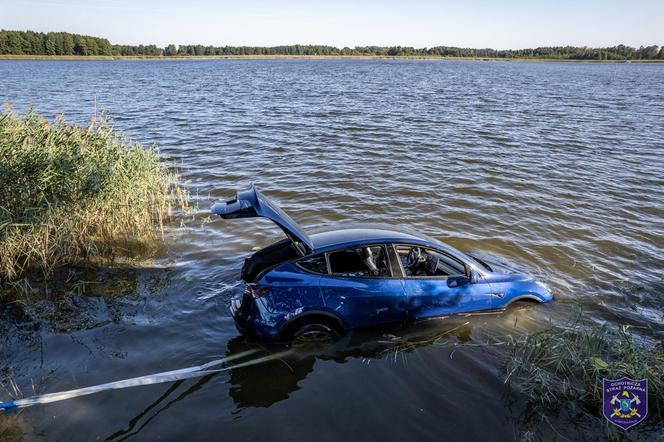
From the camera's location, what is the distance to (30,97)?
1324 inches

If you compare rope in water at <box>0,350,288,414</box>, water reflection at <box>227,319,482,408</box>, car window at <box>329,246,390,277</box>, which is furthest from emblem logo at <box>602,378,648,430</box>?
rope in water at <box>0,350,288,414</box>

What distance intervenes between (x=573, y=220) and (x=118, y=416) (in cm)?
1197

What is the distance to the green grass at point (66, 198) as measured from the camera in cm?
828

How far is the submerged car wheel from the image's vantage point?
6590 millimetres

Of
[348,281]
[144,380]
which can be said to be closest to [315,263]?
[348,281]

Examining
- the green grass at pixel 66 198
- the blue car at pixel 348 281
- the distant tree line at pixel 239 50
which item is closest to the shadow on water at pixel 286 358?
the blue car at pixel 348 281

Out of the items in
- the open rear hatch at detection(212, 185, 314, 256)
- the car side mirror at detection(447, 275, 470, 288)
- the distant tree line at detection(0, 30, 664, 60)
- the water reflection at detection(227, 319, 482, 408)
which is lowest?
the water reflection at detection(227, 319, 482, 408)

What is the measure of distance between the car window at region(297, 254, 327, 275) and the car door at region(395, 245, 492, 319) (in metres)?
1.19

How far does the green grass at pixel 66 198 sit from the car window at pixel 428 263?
19.7 feet

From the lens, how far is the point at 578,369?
598 cm

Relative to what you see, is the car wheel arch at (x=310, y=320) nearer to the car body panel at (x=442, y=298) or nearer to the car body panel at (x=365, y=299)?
the car body panel at (x=365, y=299)

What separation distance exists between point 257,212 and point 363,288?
1.90 metres

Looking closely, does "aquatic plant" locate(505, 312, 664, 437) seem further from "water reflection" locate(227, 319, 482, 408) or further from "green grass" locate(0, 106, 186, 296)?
"green grass" locate(0, 106, 186, 296)

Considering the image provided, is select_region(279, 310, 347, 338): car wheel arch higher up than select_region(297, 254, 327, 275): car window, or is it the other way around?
select_region(297, 254, 327, 275): car window
